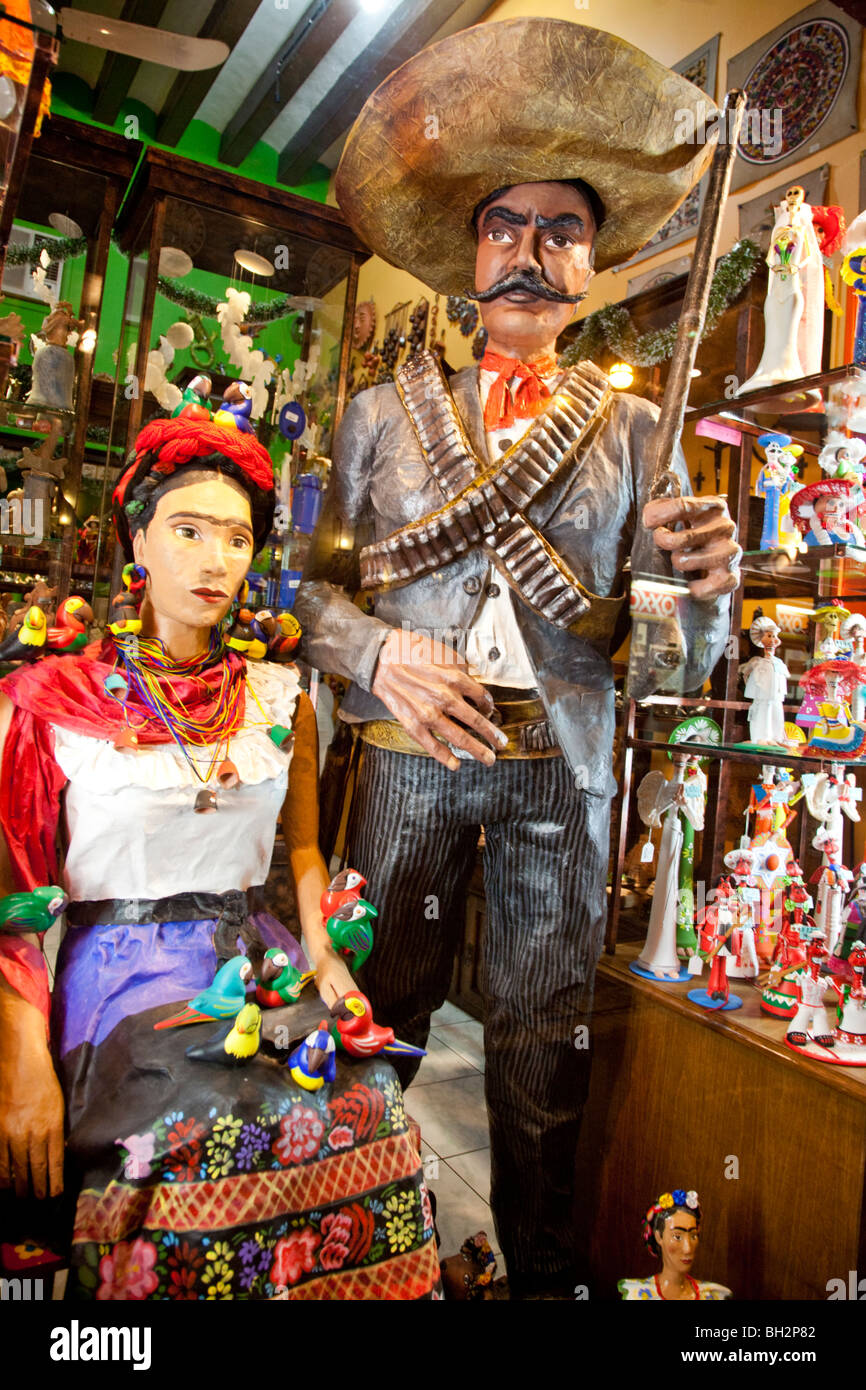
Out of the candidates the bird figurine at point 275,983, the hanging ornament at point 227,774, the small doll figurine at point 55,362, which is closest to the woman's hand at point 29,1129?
the bird figurine at point 275,983

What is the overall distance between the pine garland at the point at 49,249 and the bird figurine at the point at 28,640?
42 centimetres

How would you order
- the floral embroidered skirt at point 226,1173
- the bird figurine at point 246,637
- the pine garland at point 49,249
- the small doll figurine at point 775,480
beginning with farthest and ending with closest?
1. the small doll figurine at point 775,480
2. the bird figurine at point 246,637
3. the pine garland at point 49,249
4. the floral embroidered skirt at point 226,1173

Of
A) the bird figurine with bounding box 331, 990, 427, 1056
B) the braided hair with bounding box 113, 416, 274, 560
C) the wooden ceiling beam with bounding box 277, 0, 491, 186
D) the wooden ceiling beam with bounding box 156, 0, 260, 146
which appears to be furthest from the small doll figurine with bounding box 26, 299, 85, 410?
the bird figurine with bounding box 331, 990, 427, 1056

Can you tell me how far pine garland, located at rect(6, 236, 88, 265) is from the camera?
1.03 metres

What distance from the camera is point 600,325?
1852mm

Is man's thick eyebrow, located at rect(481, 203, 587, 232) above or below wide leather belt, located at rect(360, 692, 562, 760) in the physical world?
above

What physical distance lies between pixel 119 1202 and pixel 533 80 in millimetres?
1387

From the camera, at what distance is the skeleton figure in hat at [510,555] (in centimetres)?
111

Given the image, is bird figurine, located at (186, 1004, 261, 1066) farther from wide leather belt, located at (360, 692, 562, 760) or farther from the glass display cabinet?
the glass display cabinet

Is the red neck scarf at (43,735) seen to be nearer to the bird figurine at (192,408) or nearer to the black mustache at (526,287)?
the bird figurine at (192,408)

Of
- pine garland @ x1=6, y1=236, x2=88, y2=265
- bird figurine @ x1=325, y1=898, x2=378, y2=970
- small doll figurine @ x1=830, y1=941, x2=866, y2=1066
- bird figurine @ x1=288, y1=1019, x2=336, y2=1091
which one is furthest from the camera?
small doll figurine @ x1=830, y1=941, x2=866, y2=1066

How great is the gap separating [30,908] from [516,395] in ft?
3.15

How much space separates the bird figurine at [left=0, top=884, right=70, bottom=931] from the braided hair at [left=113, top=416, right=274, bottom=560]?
50 cm
